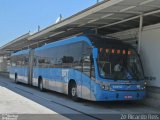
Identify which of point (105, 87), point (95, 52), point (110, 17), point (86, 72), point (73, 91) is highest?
point (110, 17)

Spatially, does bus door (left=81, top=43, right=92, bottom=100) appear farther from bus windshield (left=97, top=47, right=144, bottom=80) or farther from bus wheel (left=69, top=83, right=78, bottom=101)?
bus wheel (left=69, top=83, right=78, bottom=101)

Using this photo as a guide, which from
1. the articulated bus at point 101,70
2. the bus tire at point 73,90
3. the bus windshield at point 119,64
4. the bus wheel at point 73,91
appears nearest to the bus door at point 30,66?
the articulated bus at point 101,70

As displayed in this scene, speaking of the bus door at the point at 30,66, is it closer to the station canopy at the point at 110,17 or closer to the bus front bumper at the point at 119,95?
the station canopy at the point at 110,17

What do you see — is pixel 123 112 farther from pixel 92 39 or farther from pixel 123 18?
pixel 123 18

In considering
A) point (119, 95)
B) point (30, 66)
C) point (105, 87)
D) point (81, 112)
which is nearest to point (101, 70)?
point (105, 87)

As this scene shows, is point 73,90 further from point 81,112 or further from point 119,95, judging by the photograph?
point 81,112

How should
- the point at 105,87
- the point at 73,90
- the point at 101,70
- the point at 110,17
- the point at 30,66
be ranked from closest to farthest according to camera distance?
the point at 105,87 < the point at 101,70 < the point at 73,90 < the point at 110,17 < the point at 30,66

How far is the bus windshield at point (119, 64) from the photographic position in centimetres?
1550

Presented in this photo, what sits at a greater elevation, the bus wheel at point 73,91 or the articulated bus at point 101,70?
the articulated bus at point 101,70

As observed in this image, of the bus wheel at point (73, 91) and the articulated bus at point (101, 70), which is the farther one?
the bus wheel at point (73, 91)

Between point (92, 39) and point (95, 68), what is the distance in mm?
1436

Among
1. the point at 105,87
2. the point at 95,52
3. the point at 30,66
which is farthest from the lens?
the point at 30,66

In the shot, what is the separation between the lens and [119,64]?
1580 centimetres

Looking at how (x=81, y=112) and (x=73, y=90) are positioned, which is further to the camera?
(x=73, y=90)
